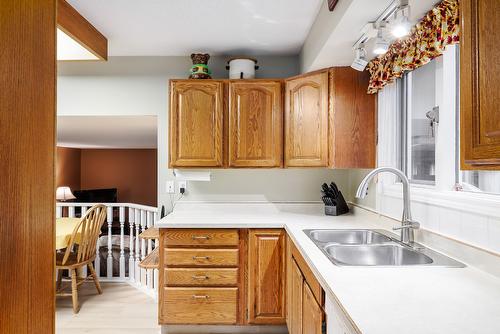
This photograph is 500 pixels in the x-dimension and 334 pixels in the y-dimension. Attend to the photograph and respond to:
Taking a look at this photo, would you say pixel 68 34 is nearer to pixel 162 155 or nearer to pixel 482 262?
pixel 162 155

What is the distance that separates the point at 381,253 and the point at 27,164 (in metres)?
1.64

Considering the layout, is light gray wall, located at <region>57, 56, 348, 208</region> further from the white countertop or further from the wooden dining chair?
the white countertop

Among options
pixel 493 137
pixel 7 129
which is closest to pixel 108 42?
pixel 7 129

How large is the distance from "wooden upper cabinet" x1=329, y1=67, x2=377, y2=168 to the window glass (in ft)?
0.99

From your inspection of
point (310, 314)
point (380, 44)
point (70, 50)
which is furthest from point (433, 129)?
point (70, 50)

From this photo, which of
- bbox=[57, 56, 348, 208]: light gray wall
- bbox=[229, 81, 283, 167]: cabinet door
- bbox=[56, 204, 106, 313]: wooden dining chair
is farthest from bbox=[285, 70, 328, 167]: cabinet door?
bbox=[56, 204, 106, 313]: wooden dining chair

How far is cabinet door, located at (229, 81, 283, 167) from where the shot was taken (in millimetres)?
2830

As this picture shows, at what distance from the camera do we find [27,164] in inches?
32.4

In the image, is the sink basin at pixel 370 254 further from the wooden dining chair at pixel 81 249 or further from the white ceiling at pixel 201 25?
the wooden dining chair at pixel 81 249

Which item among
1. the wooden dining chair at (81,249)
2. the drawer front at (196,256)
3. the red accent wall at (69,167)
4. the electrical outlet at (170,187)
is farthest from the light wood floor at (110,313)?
the red accent wall at (69,167)

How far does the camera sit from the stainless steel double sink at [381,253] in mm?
1549

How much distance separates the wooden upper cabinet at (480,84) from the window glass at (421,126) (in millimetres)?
1065

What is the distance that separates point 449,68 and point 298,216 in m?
1.54

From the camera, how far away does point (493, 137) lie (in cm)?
81
